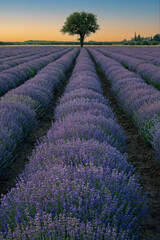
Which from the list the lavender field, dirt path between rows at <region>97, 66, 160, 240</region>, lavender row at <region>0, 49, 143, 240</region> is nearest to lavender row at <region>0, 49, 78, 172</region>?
the lavender field

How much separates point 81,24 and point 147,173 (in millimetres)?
55003

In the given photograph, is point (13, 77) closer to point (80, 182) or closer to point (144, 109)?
point (144, 109)

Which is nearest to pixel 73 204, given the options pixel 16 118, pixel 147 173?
pixel 147 173

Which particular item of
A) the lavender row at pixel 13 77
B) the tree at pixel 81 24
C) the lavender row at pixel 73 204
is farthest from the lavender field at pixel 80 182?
the tree at pixel 81 24

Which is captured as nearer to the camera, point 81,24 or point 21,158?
point 21,158

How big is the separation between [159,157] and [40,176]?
7.32 ft

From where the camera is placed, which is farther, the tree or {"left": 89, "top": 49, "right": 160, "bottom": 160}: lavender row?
the tree

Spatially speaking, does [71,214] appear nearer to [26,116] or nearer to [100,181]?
[100,181]

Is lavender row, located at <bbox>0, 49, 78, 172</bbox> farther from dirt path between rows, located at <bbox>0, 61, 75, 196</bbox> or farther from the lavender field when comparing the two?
dirt path between rows, located at <bbox>0, 61, 75, 196</bbox>

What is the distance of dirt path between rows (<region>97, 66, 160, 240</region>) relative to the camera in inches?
105

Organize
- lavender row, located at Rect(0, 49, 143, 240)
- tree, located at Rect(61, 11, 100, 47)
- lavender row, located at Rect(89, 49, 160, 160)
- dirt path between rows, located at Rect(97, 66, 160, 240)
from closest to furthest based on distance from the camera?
1. lavender row, located at Rect(0, 49, 143, 240)
2. dirt path between rows, located at Rect(97, 66, 160, 240)
3. lavender row, located at Rect(89, 49, 160, 160)
4. tree, located at Rect(61, 11, 100, 47)

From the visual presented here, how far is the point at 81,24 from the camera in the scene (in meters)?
54.6

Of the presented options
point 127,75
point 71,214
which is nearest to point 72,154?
point 71,214

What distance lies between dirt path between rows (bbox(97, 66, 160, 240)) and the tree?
170ft
